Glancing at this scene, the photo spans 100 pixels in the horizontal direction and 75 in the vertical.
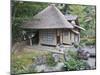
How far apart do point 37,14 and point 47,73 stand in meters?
0.74

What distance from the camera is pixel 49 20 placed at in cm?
253

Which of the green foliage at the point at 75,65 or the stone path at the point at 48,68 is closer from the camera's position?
the stone path at the point at 48,68

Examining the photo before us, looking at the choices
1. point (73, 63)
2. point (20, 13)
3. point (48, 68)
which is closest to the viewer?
point (20, 13)

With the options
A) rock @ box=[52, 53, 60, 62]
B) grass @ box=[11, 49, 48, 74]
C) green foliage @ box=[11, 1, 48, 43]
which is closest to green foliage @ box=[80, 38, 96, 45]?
rock @ box=[52, 53, 60, 62]

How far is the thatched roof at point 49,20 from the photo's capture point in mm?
2459

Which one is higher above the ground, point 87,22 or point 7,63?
point 87,22

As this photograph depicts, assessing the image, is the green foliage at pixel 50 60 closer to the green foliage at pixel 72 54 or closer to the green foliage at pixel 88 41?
the green foliage at pixel 72 54

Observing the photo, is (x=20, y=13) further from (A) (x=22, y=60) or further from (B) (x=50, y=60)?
(B) (x=50, y=60)

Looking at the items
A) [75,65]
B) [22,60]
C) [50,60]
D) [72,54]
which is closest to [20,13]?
[22,60]

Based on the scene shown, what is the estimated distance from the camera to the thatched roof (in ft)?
8.07

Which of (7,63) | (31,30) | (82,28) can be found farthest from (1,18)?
(82,28)

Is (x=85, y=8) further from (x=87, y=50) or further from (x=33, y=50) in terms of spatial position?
(x=33, y=50)

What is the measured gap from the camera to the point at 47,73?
252 centimetres

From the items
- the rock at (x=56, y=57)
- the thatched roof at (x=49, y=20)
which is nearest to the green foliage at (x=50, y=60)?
the rock at (x=56, y=57)
